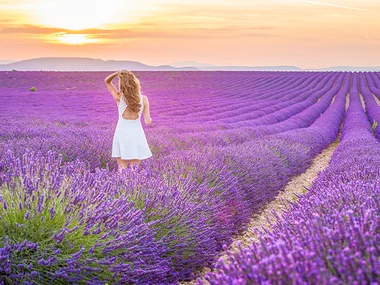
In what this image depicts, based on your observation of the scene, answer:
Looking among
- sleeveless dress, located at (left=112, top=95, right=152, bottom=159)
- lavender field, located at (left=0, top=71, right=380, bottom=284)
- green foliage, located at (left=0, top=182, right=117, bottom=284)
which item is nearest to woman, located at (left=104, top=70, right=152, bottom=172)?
sleeveless dress, located at (left=112, top=95, right=152, bottom=159)

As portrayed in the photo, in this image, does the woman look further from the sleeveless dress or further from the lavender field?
the lavender field

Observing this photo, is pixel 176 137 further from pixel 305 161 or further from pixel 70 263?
pixel 70 263

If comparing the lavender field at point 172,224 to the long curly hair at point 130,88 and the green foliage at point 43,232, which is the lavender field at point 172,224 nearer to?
the green foliage at point 43,232

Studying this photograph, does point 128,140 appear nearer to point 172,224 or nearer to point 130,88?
point 130,88

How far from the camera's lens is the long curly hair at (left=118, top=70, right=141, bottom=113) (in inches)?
173

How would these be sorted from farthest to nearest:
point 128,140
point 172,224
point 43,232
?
point 128,140, point 172,224, point 43,232

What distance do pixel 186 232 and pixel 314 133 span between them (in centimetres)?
785

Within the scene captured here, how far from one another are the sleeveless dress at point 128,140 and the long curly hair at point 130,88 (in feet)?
0.31

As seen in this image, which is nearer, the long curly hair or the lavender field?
the lavender field

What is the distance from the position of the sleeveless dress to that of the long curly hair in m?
0.10

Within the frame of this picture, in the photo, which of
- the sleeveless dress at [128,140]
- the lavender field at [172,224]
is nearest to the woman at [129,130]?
the sleeveless dress at [128,140]

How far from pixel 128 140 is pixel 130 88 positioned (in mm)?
557

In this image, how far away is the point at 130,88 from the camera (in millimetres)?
4387

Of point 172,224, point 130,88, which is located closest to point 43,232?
point 172,224
